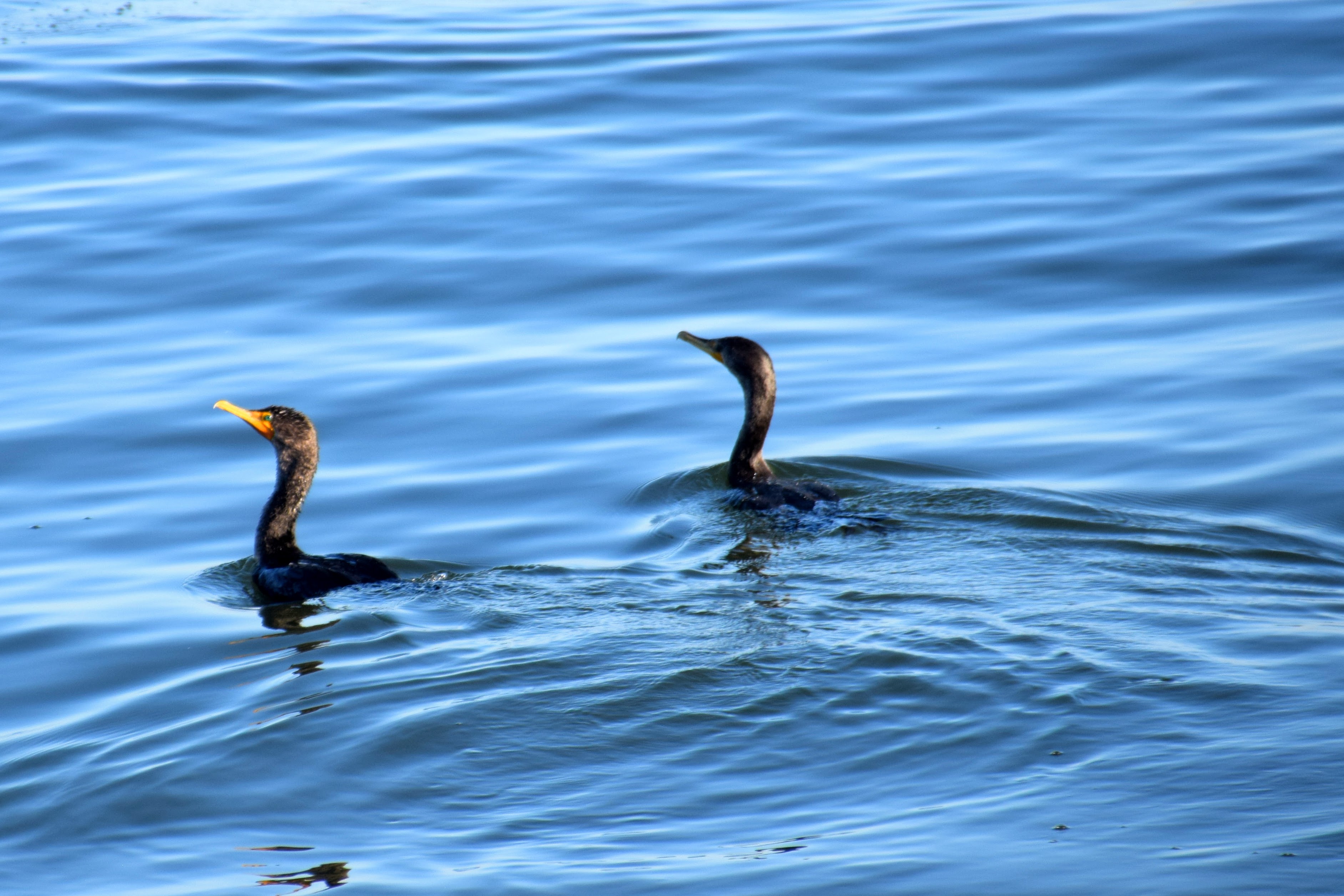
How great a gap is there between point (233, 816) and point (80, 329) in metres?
7.61

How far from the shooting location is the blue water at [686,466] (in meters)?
5.40

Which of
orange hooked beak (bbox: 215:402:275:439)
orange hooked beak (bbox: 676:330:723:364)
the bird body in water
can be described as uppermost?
orange hooked beak (bbox: 676:330:723:364)

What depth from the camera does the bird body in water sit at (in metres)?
7.80

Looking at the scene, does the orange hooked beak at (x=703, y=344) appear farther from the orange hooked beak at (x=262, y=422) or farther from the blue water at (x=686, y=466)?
the orange hooked beak at (x=262, y=422)

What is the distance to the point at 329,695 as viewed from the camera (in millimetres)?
6398

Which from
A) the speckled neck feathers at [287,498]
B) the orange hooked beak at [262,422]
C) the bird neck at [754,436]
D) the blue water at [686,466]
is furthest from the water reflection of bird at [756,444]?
the orange hooked beak at [262,422]

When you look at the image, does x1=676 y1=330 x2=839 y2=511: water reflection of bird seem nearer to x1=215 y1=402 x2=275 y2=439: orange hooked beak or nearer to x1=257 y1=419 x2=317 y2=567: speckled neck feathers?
x1=257 y1=419 x2=317 y2=567: speckled neck feathers

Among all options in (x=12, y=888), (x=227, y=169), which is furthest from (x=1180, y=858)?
(x=227, y=169)

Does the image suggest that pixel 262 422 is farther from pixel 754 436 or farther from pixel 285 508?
pixel 754 436

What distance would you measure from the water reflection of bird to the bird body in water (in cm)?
213

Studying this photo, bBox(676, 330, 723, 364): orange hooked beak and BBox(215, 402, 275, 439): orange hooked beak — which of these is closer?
BBox(215, 402, 275, 439): orange hooked beak

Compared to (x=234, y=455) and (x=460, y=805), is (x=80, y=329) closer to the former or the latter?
(x=234, y=455)

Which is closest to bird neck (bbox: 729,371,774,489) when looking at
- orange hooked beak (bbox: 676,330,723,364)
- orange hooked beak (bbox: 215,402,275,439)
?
orange hooked beak (bbox: 676,330,723,364)

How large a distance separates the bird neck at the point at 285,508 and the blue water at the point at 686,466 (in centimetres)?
29
